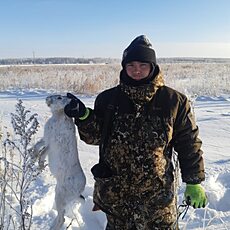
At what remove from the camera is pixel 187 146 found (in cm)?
217

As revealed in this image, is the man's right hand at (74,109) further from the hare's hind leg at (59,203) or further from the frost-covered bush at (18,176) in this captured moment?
the hare's hind leg at (59,203)

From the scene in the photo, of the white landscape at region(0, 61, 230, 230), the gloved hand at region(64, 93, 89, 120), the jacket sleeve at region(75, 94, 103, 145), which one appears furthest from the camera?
the white landscape at region(0, 61, 230, 230)

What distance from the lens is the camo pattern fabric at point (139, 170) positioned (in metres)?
2.10

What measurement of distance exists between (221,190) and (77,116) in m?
2.41

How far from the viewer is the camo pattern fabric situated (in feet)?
6.88

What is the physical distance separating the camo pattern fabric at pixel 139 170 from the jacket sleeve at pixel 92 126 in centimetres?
12

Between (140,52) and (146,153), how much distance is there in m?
0.59

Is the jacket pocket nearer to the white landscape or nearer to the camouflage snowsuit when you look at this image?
the camouflage snowsuit

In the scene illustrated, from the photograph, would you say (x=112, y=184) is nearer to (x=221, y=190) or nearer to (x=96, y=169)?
(x=96, y=169)

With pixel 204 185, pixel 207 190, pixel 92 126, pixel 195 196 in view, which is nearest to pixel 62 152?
pixel 92 126

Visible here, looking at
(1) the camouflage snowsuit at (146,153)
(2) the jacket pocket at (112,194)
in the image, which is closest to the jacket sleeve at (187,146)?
(1) the camouflage snowsuit at (146,153)

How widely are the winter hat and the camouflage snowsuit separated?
0.14m

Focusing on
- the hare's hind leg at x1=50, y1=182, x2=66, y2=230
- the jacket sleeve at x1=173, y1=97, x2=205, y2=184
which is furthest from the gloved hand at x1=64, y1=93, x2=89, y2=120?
the jacket sleeve at x1=173, y1=97, x2=205, y2=184

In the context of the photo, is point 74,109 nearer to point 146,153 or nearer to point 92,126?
point 92,126
